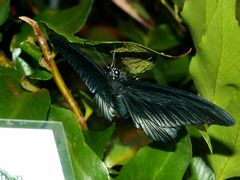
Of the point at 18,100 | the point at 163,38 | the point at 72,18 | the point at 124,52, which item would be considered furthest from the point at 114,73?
the point at 163,38

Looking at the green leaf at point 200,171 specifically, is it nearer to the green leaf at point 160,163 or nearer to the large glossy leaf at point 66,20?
the green leaf at point 160,163

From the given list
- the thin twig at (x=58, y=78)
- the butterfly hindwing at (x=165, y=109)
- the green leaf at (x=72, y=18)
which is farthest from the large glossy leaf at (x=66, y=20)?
the butterfly hindwing at (x=165, y=109)

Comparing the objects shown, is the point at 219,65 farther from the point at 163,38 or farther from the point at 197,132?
the point at 163,38

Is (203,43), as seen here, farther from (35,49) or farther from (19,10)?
(19,10)

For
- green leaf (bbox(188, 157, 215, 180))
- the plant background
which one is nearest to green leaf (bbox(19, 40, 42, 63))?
the plant background

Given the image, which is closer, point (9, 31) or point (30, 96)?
point (30, 96)

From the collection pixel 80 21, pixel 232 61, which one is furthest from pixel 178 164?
pixel 80 21
